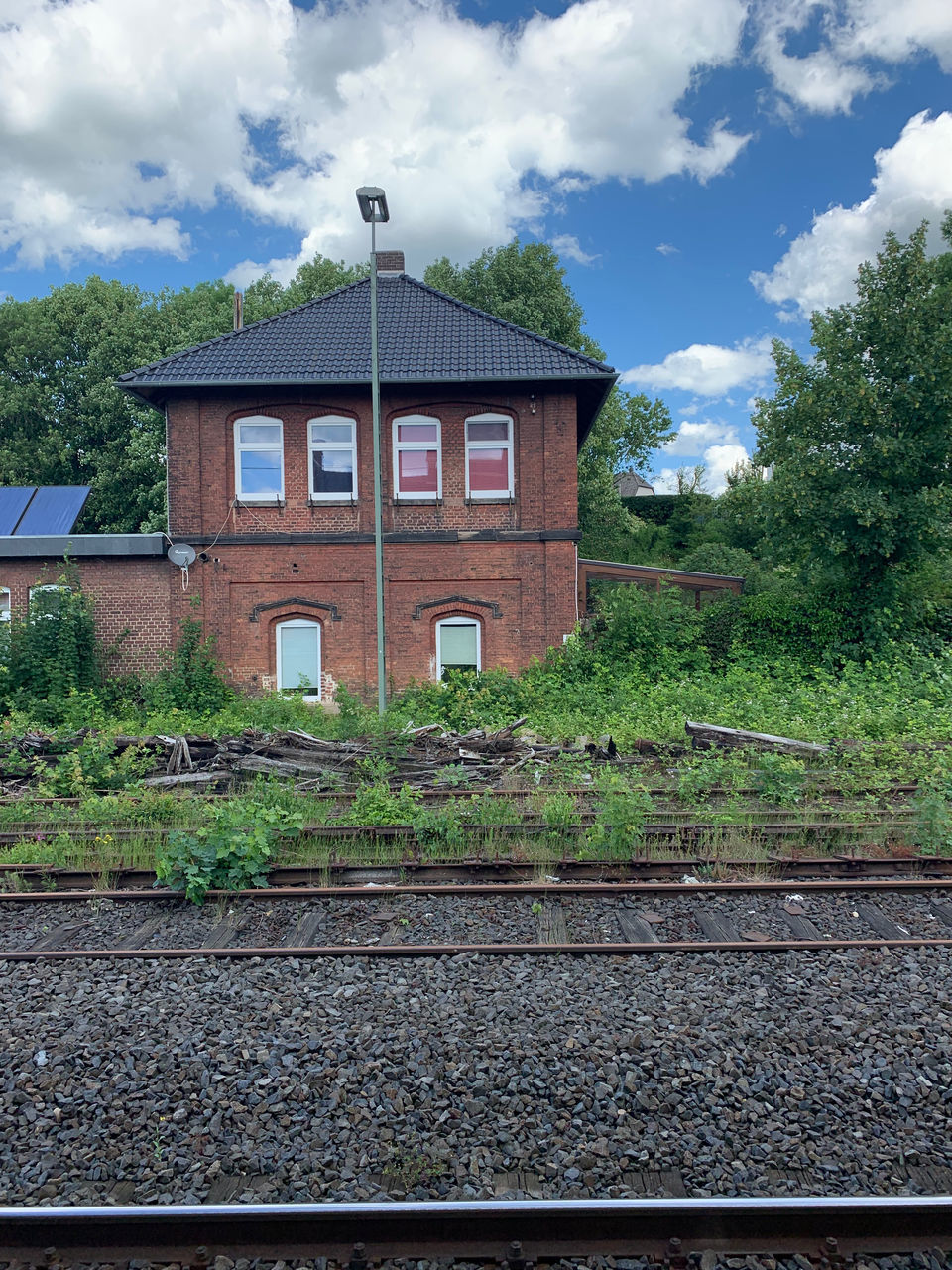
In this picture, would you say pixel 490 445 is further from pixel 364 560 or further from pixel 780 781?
pixel 780 781

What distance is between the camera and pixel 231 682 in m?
17.6

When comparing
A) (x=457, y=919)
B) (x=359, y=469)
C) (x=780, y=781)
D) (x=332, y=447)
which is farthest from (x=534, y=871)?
(x=332, y=447)

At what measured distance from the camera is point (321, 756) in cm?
1095

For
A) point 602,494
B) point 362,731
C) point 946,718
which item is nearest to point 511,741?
point 362,731

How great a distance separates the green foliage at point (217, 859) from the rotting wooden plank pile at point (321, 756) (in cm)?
269

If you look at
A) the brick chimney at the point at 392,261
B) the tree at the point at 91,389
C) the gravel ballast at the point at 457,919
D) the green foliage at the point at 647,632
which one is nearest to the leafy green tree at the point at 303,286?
the tree at the point at 91,389

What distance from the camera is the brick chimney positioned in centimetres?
2111

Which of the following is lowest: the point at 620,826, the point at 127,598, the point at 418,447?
the point at 620,826

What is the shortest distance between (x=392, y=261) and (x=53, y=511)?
35.5ft

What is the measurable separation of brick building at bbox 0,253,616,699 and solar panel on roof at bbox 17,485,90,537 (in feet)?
4.37

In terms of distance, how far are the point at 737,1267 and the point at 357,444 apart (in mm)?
16764

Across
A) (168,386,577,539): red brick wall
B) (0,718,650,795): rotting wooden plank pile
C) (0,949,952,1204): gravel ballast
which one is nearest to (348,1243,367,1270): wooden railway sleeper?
(0,949,952,1204): gravel ballast

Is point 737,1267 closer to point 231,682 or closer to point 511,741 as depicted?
point 511,741

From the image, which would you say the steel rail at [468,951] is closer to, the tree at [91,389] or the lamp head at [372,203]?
the lamp head at [372,203]
